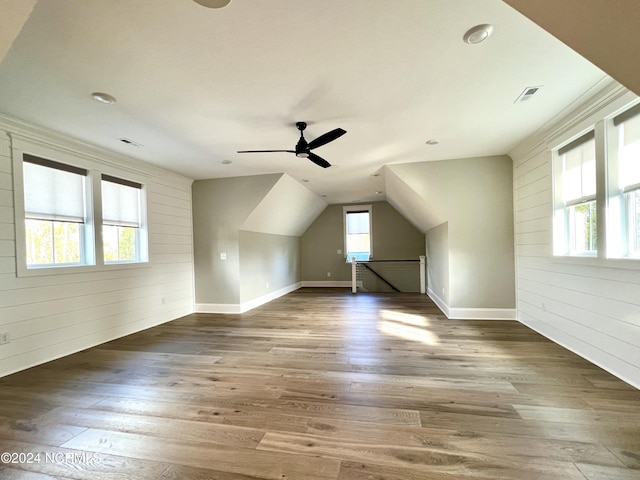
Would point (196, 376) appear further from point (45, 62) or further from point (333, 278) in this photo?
point (333, 278)

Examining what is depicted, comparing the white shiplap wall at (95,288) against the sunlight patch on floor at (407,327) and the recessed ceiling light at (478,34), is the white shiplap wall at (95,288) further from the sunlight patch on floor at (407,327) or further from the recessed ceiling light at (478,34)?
the recessed ceiling light at (478,34)

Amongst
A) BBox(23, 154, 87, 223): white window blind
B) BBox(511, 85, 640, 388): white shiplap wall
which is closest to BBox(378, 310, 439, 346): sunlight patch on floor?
BBox(511, 85, 640, 388): white shiplap wall

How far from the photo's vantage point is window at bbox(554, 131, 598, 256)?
288cm

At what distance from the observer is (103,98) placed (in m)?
2.46

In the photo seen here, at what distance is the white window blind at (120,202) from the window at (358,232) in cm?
582

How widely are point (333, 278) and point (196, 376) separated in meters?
6.39

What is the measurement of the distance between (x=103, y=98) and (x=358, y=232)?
7230 millimetres

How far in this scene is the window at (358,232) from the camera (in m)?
8.79

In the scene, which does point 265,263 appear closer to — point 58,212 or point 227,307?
point 227,307

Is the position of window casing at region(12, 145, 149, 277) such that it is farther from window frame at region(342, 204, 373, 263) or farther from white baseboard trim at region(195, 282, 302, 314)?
window frame at region(342, 204, 373, 263)

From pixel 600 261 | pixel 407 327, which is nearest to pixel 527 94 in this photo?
pixel 600 261

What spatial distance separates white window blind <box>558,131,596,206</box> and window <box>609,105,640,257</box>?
0.34 meters

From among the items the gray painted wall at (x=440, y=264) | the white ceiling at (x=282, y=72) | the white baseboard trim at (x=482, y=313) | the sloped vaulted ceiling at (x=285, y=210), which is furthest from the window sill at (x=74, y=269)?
the white baseboard trim at (x=482, y=313)

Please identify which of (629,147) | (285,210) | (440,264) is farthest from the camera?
(285,210)
